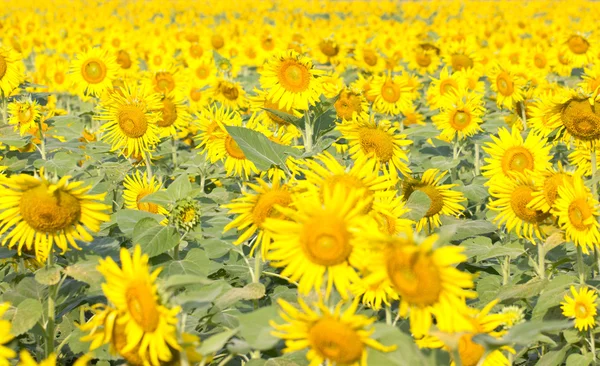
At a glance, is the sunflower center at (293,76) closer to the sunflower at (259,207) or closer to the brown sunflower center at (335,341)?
the sunflower at (259,207)

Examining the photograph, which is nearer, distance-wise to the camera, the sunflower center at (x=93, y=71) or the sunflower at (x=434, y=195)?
the sunflower at (x=434, y=195)

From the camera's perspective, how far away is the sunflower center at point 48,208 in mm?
2643

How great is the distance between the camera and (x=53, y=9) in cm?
2472

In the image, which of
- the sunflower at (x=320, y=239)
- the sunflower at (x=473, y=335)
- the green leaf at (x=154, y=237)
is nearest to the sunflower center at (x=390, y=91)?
the green leaf at (x=154, y=237)

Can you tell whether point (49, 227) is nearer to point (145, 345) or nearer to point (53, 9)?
point (145, 345)

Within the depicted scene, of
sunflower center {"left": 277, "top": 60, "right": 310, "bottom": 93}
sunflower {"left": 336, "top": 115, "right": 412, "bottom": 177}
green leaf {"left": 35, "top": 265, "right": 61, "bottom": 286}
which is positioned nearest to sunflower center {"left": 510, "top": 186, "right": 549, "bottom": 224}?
sunflower {"left": 336, "top": 115, "right": 412, "bottom": 177}

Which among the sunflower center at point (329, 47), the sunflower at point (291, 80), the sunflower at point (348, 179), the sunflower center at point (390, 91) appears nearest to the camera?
the sunflower at point (348, 179)

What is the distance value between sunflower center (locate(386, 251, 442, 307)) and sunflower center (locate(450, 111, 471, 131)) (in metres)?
4.00

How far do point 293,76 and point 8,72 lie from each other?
2.41 m

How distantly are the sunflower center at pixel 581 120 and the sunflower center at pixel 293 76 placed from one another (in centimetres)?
161

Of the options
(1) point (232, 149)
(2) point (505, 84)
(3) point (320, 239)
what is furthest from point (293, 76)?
(2) point (505, 84)

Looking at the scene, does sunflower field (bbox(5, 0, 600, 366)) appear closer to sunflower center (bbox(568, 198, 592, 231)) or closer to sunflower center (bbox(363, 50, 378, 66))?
sunflower center (bbox(568, 198, 592, 231))

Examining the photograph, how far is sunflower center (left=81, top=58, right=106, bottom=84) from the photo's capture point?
662 centimetres

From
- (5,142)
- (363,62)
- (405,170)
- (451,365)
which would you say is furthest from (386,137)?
(363,62)
